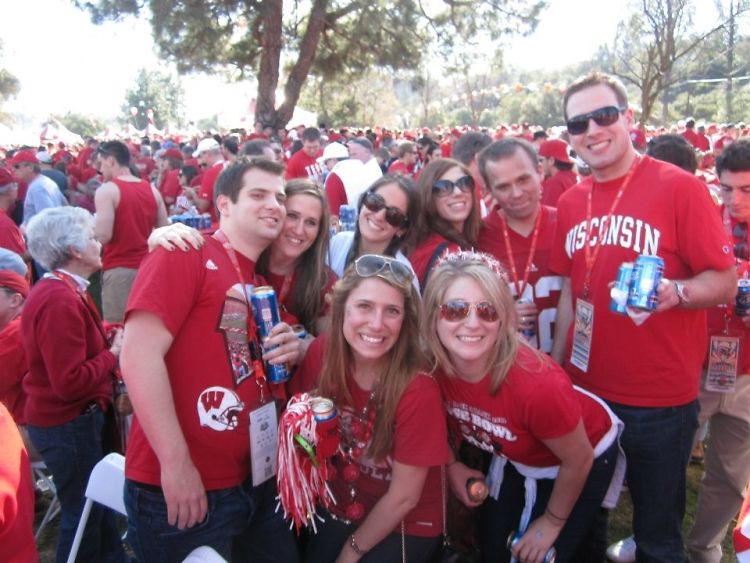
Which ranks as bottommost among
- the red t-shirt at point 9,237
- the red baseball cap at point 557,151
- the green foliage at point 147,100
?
the red t-shirt at point 9,237

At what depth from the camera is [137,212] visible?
550 cm

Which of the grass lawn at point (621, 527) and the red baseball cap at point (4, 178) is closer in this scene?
the grass lawn at point (621, 527)

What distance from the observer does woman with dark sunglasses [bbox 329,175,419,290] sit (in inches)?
120

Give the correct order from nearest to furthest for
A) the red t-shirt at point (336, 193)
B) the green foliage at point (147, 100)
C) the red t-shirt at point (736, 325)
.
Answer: the red t-shirt at point (736, 325) < the red t-shirt at point (336, 193) < the green foliage at point (147, 100)

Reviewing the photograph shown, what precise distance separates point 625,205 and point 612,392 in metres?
0.82

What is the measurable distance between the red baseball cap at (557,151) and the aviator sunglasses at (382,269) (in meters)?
4.55

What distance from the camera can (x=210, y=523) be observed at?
206 cm

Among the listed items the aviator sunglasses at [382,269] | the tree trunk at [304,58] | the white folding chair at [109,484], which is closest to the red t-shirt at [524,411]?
the aviator sunglasses at [382,269]

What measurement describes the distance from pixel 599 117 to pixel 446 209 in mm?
953

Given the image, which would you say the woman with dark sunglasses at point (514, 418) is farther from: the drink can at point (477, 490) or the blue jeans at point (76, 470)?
the blue jeans at point (76, 470)

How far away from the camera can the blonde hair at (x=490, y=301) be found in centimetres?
217

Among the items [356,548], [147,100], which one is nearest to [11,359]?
[356,548]

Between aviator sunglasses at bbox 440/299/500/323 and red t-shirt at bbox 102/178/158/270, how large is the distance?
4296mm

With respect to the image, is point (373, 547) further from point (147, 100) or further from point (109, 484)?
point (147, 100)
